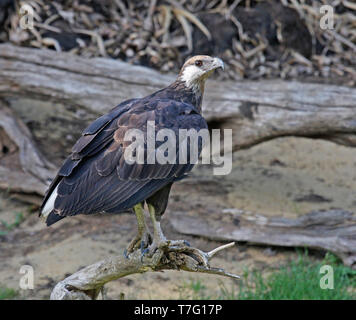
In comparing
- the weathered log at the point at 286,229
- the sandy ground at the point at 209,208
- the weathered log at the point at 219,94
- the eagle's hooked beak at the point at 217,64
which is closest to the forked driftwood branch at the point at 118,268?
the sandy ground at the point at 209,208

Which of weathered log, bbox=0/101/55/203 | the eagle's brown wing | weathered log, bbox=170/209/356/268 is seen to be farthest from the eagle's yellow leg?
weathered log, bbox=0/101/55/203

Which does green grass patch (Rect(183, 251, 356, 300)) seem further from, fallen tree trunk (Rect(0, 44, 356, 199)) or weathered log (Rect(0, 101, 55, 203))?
weathered log (Rect(0, 101, 55, 203))

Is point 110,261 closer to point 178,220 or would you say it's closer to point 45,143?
point 178,220

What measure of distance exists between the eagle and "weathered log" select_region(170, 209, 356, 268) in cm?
176

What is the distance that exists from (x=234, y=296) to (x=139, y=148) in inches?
64.8

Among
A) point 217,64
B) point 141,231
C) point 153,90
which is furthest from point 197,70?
point 153,90

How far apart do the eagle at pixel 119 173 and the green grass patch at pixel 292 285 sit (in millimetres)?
1164

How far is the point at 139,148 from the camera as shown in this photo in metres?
3.78

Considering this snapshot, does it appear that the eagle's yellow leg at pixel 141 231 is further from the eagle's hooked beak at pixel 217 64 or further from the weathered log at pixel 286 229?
the weathered log at pixel 286 229

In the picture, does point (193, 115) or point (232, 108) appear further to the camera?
point (232, 108)

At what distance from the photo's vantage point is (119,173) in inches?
146

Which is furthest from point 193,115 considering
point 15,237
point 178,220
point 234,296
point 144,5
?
point 144,5

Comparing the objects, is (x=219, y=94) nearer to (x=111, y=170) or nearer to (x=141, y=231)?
(x=141, y=231)

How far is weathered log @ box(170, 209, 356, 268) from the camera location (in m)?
5.36
